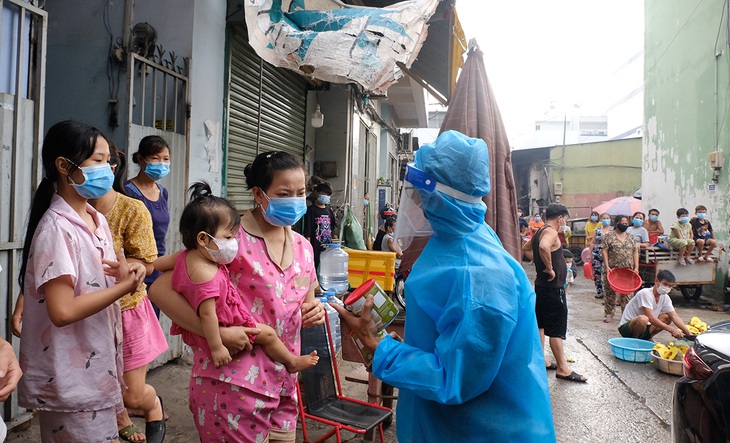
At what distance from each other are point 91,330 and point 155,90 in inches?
120

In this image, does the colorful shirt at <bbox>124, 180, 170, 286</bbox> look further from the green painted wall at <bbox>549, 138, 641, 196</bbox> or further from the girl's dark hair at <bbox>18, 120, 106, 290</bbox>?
the green painted wall at <bbox>549, 138, 641, 196</bbox>

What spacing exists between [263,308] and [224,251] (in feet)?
0.94

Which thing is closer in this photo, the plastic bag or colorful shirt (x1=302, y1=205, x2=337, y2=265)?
colorful shirt (x1=302, y1=205, x2=337, y2=265)

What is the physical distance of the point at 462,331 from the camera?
150cm

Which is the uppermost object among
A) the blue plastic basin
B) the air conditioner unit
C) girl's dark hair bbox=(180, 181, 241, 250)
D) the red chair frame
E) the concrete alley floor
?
the air conditioner unit

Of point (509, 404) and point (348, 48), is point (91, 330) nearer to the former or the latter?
point (509, 404)

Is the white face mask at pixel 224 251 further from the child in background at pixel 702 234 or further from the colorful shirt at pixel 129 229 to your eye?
the child in background at pixel 702 234

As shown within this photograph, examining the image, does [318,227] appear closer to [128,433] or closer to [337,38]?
[337,38]

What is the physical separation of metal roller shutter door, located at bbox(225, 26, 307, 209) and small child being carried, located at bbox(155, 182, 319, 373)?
3832mm

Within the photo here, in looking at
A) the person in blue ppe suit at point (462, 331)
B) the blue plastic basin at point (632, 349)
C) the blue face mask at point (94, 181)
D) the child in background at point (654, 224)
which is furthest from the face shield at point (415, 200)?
the child in background at point (654, 224)

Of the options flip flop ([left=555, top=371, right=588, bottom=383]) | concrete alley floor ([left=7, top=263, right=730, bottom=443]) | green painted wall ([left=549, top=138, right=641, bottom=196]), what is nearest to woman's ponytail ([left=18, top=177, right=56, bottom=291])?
concrete alley floor ([left=7, top=263, right=730, bottom=443])

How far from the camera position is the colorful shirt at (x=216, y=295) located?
1814 millimetres

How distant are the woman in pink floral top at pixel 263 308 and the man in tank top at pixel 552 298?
4.16 meters

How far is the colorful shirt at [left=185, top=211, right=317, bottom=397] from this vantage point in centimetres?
192
